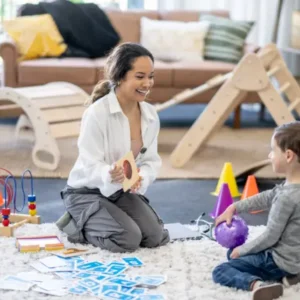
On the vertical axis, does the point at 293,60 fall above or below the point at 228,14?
below

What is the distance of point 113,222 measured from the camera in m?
2.74

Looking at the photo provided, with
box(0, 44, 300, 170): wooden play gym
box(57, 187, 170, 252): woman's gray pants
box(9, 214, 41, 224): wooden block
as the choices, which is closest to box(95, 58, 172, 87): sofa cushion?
box(0, 44, 300, 170): wooden play gym

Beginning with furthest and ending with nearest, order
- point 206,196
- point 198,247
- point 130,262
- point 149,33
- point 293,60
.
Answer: point 293,60 < point 149,33 < point 206,196 < point 198,247 < point 130,262

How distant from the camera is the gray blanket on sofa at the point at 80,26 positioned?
17.5 ft

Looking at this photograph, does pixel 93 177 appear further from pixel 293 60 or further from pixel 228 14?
pixel 293 60

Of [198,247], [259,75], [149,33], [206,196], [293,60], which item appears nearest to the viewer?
[198,247]

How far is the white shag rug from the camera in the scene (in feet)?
7.52

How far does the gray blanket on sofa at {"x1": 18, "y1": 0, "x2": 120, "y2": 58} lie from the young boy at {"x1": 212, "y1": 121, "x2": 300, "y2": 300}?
3186 mm

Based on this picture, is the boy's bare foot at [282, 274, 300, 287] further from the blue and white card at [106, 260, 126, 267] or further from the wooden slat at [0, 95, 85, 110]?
the wooden slat at [0, 95, 85, 110]

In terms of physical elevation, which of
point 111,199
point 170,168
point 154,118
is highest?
point 154,118

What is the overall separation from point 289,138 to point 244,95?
1726 mm

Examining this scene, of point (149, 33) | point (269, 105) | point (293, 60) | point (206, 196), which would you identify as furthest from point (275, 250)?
point (293, 60)

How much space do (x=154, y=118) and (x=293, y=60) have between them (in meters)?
3.67

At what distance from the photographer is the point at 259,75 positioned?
3887mm
